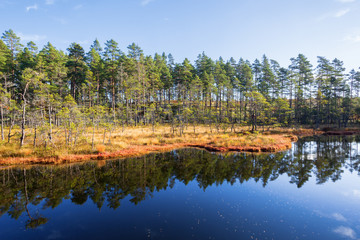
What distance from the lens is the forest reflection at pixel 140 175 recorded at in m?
12.0

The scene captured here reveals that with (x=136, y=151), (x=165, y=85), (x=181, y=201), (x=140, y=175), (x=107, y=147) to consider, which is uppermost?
(x=165, y=85)

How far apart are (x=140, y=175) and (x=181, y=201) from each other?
5739 millimetres

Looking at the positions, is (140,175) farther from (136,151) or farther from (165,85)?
(165,85)

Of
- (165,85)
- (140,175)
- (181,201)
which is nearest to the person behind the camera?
(181,201)

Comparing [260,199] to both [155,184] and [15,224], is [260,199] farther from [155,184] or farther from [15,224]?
[15,224]

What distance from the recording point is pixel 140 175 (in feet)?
54.0

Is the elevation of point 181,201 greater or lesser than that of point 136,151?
lesser

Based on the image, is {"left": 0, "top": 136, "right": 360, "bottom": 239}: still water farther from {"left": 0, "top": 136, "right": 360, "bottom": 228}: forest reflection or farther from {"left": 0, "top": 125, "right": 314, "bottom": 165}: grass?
{"left": 0, "top": 125, "right": 314, "bottom": 165}: grass

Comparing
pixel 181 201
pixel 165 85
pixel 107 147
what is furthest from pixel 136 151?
pixel 165 85

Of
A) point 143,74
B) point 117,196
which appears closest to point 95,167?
point 117,196

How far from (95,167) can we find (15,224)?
30.4ft

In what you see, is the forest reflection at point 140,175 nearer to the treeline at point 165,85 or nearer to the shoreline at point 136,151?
the shoreline at point 136,151

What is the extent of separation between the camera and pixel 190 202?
1207cm

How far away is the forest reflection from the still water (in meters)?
0.08
